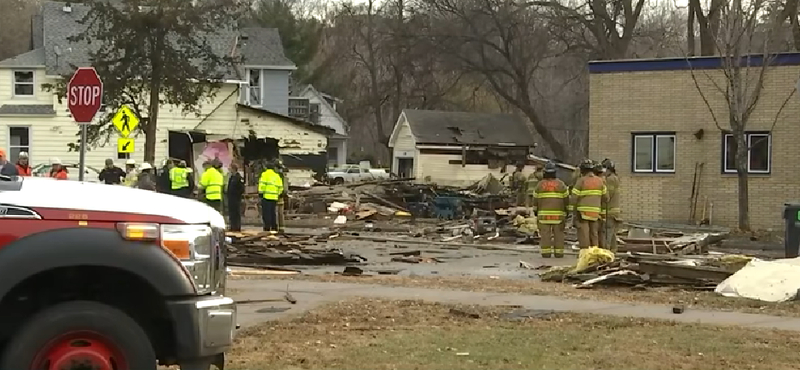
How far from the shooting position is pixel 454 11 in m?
50.6

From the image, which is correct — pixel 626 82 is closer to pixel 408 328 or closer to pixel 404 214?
pixel 404 214

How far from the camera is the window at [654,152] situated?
1238 inches

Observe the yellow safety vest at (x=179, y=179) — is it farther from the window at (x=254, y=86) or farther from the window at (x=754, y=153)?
the window at (x=254, y=86)

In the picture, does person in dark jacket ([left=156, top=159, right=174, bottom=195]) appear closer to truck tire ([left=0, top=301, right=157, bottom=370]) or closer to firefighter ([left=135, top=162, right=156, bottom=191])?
firefighter ([left=135, top=162, right=156, bottom=191])

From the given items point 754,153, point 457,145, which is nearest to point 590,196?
point 754,153

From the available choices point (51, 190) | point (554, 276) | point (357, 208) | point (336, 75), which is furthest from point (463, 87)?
point (51, 190)

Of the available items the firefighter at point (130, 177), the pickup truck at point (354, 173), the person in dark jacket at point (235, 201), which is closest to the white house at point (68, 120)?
the pickup truck at point (354, 173)

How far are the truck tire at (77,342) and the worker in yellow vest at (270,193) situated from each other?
1857 centimetres

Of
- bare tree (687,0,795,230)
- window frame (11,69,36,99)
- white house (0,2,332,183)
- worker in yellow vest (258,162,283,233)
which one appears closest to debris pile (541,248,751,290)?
worker in yellow vest (258,162,283,233)

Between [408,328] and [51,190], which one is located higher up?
[51,190]

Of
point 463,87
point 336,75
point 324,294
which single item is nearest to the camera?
point 324,294

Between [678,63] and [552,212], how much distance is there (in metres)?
11.4

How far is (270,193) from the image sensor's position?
1003 inches

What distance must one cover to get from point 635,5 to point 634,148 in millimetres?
19537
